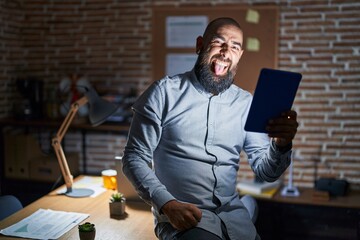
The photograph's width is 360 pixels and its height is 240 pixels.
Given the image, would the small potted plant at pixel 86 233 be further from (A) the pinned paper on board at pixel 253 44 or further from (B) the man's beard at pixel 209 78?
(A) the pinned paper on board at pixel 253 44

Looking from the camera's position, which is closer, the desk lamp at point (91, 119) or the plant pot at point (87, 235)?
the plant pot at point (87, 235)

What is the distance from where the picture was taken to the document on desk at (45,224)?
204 centimetres

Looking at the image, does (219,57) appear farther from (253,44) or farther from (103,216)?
(253,44)

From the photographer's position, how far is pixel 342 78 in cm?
380

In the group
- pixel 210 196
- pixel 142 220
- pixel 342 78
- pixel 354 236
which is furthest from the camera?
pixel 342 78

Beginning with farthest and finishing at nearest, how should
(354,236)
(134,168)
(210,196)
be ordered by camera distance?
(354,236)
(210,196)
(134,168)

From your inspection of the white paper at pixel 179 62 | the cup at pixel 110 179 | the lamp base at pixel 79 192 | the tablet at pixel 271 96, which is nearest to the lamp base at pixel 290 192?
the white paper at pixel 179 62

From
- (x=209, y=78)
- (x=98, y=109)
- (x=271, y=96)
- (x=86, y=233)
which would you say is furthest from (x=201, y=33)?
Result: (x=86, y=233)

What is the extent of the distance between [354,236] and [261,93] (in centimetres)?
218

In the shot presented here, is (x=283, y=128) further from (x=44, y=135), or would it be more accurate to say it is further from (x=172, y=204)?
(x=44, y=135)

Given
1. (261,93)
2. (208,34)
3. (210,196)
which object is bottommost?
(210,196)

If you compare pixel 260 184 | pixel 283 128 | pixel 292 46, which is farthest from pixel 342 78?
pixel 283 128

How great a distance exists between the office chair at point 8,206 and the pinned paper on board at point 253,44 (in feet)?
7.56

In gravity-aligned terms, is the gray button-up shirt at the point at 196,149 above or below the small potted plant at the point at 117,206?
above
